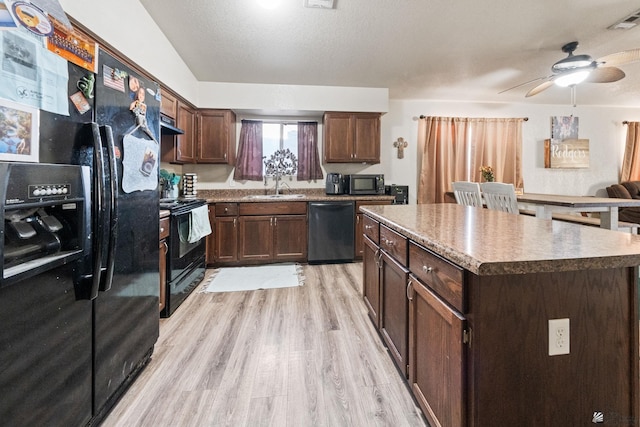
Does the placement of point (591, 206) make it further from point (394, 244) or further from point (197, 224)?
point (197, 224)

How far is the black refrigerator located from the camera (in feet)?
2.90

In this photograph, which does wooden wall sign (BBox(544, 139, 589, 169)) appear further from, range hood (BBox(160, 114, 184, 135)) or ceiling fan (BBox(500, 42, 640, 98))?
range hood (BBox(160, 114, 184, 135))

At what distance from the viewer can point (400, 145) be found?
4.67 m

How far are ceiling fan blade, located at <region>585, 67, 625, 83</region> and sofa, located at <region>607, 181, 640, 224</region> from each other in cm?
290

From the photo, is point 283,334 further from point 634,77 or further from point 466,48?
point 634,77

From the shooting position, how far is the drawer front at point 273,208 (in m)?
Result: 3.69

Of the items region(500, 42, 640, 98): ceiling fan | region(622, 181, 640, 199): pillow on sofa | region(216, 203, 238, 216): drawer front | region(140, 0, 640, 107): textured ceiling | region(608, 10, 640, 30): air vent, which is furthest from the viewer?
region(622, 181, 640, 199): pillow on sofa

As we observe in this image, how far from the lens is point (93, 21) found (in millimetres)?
1700

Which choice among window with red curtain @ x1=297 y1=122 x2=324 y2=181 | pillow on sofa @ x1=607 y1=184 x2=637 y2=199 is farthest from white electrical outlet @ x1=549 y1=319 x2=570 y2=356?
pillow on sofa @ x1=607 y1=184 x2=637 y2=199

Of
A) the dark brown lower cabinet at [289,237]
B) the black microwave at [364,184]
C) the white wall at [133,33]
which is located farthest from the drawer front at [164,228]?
the black microwave at [364,184]

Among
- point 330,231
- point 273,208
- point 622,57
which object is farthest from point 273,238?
point 622,57

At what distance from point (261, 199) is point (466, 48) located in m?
2.89

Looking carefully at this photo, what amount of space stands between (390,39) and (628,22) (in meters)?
2.05

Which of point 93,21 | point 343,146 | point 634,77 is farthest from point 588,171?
point 93,21
